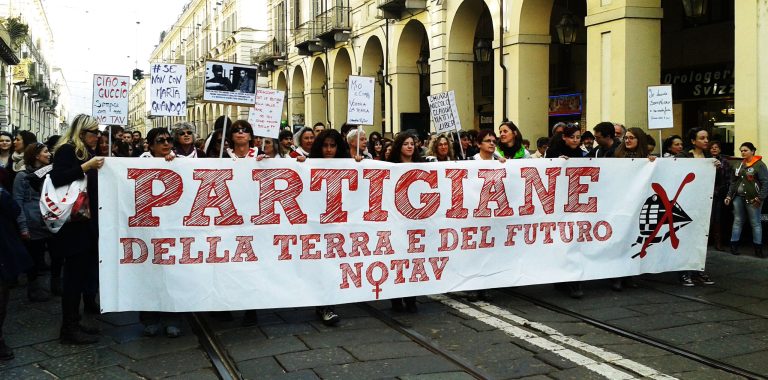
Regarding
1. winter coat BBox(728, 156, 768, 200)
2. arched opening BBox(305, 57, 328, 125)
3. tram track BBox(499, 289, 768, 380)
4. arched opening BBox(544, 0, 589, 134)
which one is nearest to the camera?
tram track BBox(499, 289, 768, 380)

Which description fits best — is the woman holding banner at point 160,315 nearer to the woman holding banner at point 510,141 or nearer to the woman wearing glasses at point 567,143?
the woman holding banner at point 510,141

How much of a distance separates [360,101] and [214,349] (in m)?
3.23

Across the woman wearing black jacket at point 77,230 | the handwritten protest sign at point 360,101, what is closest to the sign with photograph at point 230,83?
the handwritten protest sign at point 360,101

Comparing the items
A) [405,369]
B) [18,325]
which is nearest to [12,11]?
[18,325]

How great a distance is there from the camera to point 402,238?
20.4 feet

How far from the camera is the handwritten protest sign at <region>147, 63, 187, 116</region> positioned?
9500 mm

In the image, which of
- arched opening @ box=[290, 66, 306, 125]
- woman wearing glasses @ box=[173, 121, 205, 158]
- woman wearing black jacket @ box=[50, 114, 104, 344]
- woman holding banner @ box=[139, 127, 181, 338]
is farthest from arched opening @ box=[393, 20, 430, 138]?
woman wearing black jacket @ box=[50, 114, 104, 344]

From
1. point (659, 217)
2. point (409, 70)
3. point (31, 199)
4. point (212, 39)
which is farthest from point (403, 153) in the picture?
point (212, 39)

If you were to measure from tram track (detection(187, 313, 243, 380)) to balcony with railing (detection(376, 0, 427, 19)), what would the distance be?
14955mm

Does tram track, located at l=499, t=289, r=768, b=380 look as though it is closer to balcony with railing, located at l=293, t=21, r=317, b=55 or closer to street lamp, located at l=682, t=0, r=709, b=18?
street lamp, located at l=682, t=0, r=709, b=18

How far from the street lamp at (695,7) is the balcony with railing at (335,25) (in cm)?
1512

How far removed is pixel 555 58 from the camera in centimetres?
2070

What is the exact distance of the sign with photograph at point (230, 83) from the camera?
6.60 m

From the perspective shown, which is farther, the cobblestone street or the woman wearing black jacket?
the woman wearing black jacket
